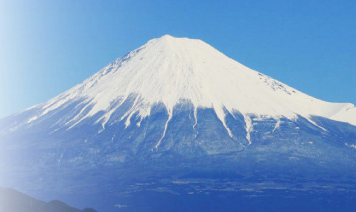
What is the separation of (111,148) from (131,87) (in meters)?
22.9

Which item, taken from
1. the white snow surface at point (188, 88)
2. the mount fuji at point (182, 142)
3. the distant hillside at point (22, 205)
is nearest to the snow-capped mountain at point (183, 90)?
the white snow surface at point (188, 88)

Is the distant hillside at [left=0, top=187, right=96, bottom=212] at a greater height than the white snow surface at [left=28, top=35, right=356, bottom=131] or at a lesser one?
lesser

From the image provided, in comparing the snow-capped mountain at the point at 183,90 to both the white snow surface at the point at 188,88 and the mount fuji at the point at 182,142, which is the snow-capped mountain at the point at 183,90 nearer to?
the white snow surface at the point at 188,88

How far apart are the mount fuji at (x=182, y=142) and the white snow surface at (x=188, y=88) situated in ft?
1.14

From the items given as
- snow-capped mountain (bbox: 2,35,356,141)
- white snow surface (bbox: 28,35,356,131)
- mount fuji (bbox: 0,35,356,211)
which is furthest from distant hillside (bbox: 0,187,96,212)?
white snow surface (bbox: 28,35,356,131)

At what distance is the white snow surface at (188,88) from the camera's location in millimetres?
157875

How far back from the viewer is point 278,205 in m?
121

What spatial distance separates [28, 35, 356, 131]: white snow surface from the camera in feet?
518

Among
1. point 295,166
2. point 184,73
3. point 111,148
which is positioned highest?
point 184,73

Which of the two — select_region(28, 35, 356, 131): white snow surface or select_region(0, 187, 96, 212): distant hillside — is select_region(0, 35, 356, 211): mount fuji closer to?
select_region(28, 35, 356, 131): white snow surface

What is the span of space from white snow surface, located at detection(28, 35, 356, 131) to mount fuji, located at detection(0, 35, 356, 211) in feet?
1.14

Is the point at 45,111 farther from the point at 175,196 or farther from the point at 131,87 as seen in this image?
the point at 175,196

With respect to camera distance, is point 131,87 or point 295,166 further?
point 131,87

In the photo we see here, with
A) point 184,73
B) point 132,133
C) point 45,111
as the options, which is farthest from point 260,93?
point 45,111
